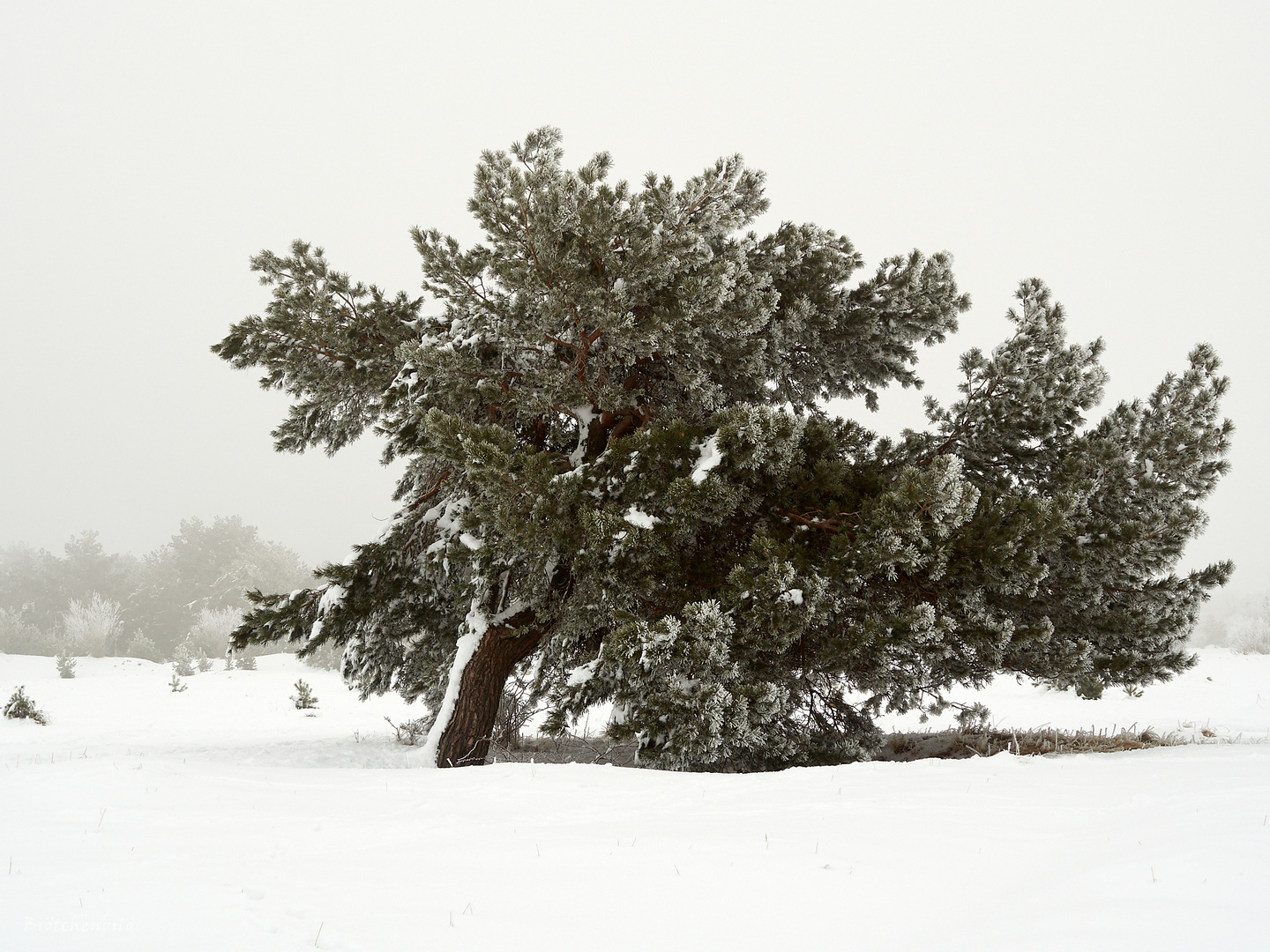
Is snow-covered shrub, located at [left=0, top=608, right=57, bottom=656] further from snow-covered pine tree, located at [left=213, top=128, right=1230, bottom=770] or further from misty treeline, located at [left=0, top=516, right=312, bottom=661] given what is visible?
snow-covered pine tree, located at [left=213, top=128, right=1230, bottom=770]

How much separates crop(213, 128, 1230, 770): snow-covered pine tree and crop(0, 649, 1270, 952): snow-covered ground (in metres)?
1.26

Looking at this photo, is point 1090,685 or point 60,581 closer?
point 1090,685

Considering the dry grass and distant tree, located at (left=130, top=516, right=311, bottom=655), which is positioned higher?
distant tree, located at (left=130, top=516, right=311, bottom=655)

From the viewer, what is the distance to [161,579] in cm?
4019

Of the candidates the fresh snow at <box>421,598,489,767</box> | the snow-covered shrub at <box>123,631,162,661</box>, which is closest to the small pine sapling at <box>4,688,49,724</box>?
the fresh snow at <box>421,598,489,767</box>

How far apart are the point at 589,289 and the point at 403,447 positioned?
2.86 metres

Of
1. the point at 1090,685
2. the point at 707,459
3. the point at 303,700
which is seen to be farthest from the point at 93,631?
the point at 1090,685

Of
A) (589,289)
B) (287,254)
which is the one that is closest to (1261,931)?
(589,289)

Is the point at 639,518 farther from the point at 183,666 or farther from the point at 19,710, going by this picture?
the point at 183,666

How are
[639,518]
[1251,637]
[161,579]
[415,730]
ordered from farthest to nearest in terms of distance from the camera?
1. [161,579]
2. [1251,637]
3. [415,730]
4. [639,518]

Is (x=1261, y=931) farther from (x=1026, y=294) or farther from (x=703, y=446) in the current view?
(x=1026, y=294)

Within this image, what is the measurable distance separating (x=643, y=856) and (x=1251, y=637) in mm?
32235

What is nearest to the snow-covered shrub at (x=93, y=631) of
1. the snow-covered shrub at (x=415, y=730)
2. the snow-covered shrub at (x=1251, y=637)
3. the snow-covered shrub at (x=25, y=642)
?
the snow-covered shrub at (x=25, y=642)

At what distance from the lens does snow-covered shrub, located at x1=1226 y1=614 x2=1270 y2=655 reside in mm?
23422
